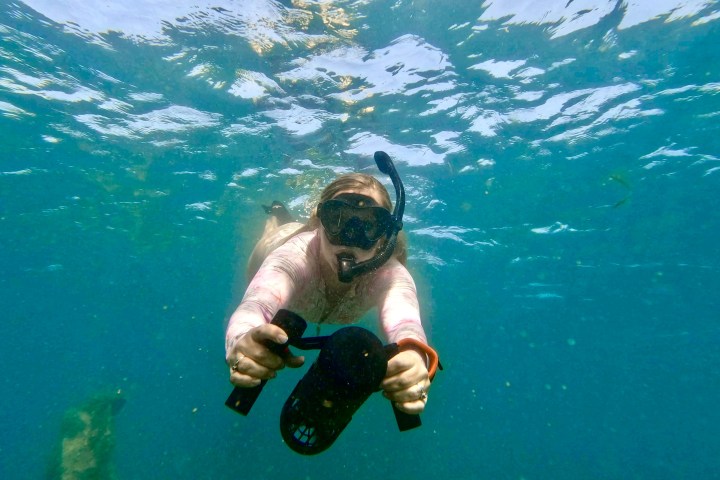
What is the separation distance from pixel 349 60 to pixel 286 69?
1.94 m

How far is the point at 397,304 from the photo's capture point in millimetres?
3770

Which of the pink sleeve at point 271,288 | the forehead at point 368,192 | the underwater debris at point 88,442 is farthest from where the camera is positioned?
the underwater debris at point 88,442

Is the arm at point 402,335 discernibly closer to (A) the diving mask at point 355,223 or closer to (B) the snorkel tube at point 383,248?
(B) the snorkel tube at point 383,248

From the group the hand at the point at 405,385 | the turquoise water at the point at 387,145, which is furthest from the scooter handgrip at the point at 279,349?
the turquoise water at the point at 387,145

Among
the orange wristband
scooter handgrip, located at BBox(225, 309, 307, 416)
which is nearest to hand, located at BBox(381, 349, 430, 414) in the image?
the orange wristband

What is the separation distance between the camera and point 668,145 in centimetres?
1313

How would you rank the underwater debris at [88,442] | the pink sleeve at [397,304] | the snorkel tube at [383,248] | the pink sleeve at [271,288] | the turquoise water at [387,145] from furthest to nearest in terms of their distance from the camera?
the underwater debris at [88,442], the turquoise water at [387,145], the snorkel tube at [383,248], the pink sleeve at [397,304], the pink sleeve at [271,288]

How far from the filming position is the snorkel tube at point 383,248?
396cm

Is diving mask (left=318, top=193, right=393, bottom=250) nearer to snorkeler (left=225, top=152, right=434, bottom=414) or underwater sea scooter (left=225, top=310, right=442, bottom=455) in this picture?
snorkeler (left=225, top=152, right=434, bottom=414)

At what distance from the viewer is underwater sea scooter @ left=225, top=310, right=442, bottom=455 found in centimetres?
193

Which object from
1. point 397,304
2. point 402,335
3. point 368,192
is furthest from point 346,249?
point 402,335

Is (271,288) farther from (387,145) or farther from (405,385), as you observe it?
(387,145)

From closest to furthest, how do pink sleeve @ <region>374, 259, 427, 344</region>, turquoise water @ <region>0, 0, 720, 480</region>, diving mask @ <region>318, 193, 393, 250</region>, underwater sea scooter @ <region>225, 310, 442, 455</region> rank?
underwater sea scooter @ <region>225, 310, 442, 455</region>, pink sleeve @ <region>374, 259, 427, 344</region>, diving mask @ <region>318, 193, 393, 250</region>, turquoise water @ <region>0, 0, 720, 480</region>

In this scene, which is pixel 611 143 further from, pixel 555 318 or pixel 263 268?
pixel 555 318
